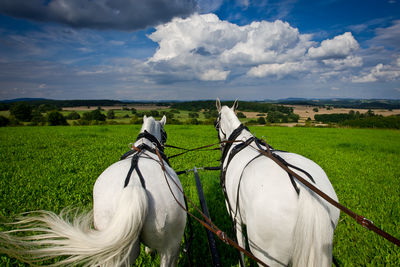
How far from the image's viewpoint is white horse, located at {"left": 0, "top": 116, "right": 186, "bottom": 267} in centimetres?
180

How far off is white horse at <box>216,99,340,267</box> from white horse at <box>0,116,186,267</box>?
34.9 inches

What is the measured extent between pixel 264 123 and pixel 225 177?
42.2 metres

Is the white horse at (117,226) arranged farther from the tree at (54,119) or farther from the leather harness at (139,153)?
the tree at (54,119)

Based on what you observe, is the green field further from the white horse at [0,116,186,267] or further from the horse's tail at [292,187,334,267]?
the horse's tail at [292,187,334,267]

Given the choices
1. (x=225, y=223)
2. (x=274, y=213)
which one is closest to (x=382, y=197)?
(x=225, y=223)

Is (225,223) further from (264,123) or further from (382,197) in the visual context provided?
(264,123)

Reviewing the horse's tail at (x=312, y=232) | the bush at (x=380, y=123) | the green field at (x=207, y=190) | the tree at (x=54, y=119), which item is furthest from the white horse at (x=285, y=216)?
the tree at (x=54, y=119)

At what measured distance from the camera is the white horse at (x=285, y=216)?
70.4 inches

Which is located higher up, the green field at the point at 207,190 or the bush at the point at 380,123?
the green field at the point at 207,190

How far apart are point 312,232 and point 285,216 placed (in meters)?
0.26

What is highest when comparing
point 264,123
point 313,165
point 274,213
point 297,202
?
point 313,165

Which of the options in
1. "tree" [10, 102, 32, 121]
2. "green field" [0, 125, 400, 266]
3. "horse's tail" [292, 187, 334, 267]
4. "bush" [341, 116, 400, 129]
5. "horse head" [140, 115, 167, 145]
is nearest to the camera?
"horse's tail" [292, 187, 334, 267]

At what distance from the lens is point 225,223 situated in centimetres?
429

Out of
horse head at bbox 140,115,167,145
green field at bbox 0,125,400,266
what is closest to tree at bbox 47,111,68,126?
green field at bbox 0,125,400,266
